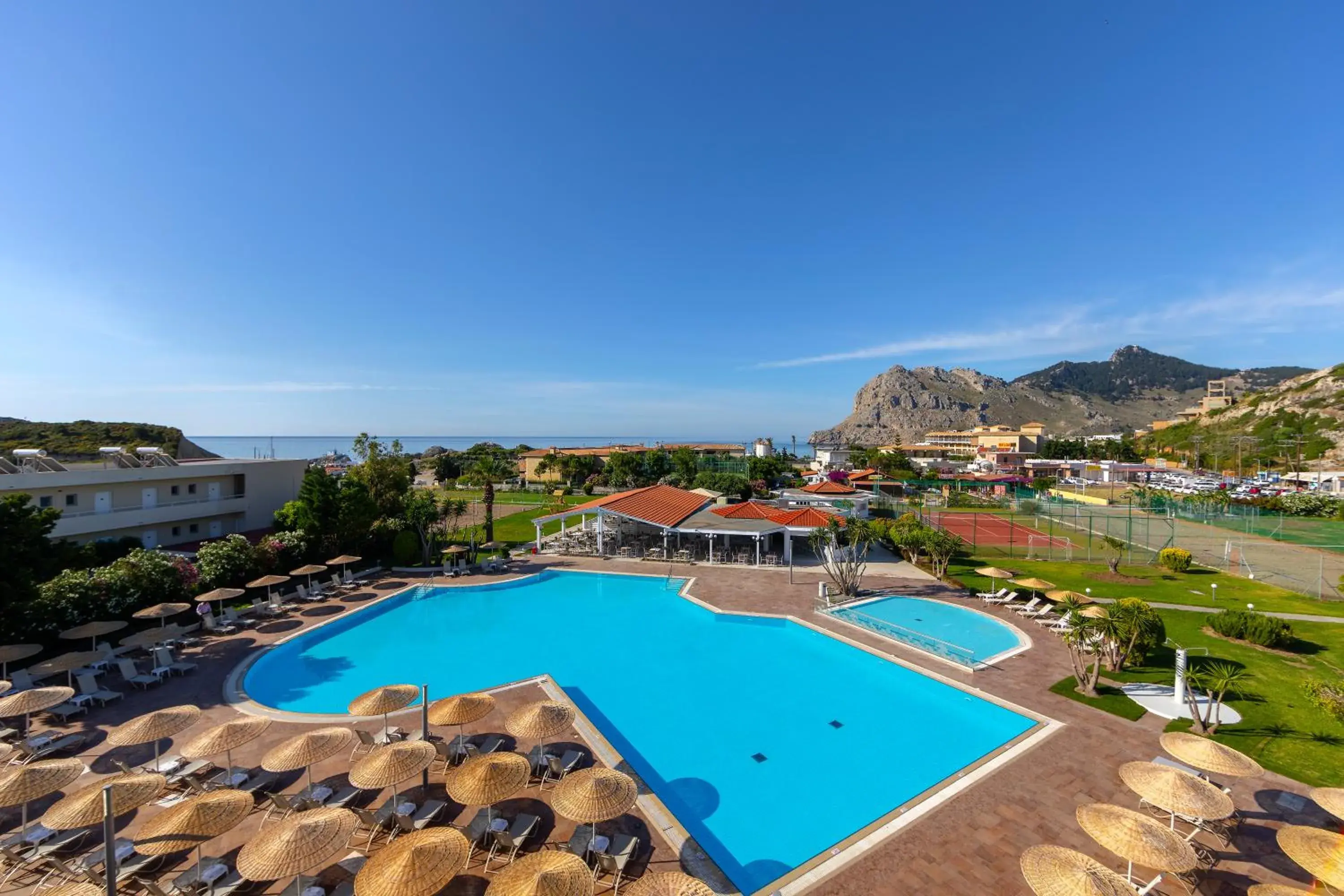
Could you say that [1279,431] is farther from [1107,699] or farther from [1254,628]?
[1107,699]

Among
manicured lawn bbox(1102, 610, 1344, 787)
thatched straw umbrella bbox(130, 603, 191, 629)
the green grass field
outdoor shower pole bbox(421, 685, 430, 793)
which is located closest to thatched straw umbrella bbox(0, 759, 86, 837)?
outdoor shower pole bbox(421, 685, 430, 793)

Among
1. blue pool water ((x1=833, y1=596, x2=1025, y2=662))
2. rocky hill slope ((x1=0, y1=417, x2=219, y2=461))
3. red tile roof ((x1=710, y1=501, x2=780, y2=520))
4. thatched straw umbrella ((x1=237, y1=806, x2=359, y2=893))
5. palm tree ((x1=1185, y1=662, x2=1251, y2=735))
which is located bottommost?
blue pool water ((x1=833, y1=596, x2=1025, y2=662))

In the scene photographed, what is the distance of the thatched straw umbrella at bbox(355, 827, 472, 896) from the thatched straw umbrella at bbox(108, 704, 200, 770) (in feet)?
20.3

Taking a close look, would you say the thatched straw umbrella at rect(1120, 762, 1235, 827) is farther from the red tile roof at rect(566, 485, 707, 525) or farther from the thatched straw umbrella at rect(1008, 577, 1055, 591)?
the red tile roof at rect(566, 485, 707, 525)

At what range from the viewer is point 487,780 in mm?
8102

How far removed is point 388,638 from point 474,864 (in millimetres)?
12494

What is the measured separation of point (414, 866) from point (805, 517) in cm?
2333

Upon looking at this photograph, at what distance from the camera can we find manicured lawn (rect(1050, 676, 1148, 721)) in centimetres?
1195

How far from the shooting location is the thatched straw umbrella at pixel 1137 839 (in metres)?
6.61

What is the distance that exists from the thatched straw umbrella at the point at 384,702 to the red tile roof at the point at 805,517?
19.1 meters

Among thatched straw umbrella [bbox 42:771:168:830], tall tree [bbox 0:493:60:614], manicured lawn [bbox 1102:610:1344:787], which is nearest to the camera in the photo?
thatched straw umbrella [bbox 42:771:168:830]

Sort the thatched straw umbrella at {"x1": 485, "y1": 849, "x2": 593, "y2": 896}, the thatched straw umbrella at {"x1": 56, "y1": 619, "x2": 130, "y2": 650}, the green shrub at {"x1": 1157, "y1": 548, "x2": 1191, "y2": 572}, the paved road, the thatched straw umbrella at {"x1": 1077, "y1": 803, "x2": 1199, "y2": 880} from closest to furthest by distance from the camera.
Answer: the thatched straw umbrella at {"x1": 485, "y1": 849, "x2": 593, "y2": 896} → the thatched straw umbrella at {"x1": 1077, "y1": 803, "x2": 1199, "y2": 880} → the thatched straw umbrella at {"x1": 56, "y1": 619, "x2": 130, "y2": 650} → the paved road → the green shrub at {"x1": 1157, "y1": 548, "x2": 1191, "y2": 572}

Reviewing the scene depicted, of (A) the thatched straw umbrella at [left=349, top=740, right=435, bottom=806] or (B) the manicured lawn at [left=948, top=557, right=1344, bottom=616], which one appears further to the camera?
(B) the manicured lawn at [left=948, top=557, right=1344, bottom=616]

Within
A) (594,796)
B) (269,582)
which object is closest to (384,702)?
(594,796)
